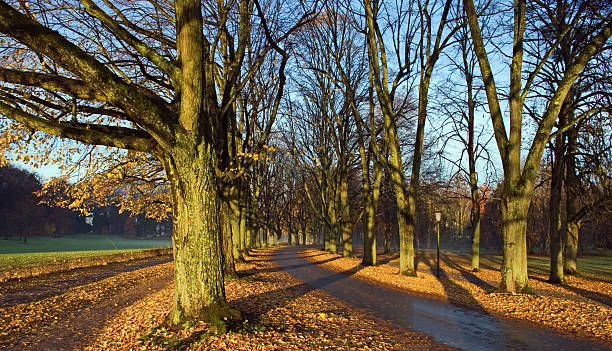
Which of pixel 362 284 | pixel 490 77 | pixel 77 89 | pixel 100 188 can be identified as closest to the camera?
pixel 77 89

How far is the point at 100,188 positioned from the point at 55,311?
8.23 metres

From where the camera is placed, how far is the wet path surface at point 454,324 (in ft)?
22.5

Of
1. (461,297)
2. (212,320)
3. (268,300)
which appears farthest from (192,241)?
(461,297)

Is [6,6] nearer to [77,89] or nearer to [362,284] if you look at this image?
[77,89]

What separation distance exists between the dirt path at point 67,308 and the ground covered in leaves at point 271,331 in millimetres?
529

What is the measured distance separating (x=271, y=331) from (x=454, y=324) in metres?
4.23

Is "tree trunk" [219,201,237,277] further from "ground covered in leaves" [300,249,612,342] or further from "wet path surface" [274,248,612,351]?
"ground covered in leaves" [300,249,612,342]

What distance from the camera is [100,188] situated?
54.7 ft

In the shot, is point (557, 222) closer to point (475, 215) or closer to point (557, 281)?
point (557, 281)

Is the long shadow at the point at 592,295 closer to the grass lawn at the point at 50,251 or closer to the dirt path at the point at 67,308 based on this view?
the dirt path at the point at 67,308

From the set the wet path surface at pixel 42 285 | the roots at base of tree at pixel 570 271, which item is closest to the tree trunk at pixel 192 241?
the wet path surface at pixel 42 285

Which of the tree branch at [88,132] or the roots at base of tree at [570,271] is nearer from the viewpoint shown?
the tree branch at [88,132]

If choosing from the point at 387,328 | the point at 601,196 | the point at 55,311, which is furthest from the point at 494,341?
the point at 601,196

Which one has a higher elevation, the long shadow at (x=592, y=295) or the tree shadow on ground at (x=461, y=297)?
the tree shadow on ground at (x=461, y=297)
